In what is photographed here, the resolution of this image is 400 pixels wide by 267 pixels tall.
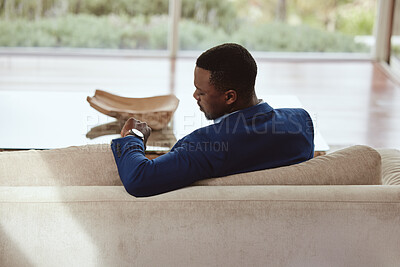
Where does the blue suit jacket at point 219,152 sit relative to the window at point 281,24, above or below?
below

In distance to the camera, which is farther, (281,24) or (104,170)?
(281,24)

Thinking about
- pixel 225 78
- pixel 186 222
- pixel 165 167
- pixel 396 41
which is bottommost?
pixel 186 222

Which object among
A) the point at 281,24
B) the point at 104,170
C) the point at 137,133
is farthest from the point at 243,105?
the point at 281,24

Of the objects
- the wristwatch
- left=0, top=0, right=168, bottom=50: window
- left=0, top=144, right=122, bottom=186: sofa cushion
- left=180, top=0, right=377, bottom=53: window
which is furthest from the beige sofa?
left=180, top=0, right=377, bottom=53: window

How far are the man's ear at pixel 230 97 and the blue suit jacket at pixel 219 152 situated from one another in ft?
0.18

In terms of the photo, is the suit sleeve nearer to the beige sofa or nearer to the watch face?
the beige sofa

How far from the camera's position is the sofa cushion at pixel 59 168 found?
1.70 metres

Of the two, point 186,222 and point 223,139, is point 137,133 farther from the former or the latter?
point 186,222

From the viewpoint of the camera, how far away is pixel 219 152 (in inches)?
68.0

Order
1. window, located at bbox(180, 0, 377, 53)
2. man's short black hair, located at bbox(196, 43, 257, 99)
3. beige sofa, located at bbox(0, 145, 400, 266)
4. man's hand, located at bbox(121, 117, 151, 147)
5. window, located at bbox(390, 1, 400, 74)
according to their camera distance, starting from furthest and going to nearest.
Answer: window, located at bbox(180, 0, 377, 53) → window, located at bbox(390, 1, 400, 74) → man's hand, located at bbox(121, 117, 151, 147) → man's short black hair, located at bbox(196, 43, 257, 99) → beige sofa, located at bbox(0, 145, 400, 266)

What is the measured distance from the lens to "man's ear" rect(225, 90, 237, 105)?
6.26 feet

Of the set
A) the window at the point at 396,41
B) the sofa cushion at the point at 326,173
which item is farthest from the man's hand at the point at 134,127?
the window at the point at 396,41

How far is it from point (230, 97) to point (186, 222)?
19.7 inches

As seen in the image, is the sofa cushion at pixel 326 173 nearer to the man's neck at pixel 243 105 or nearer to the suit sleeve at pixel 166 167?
the suit sleeve at pixel 166 167
